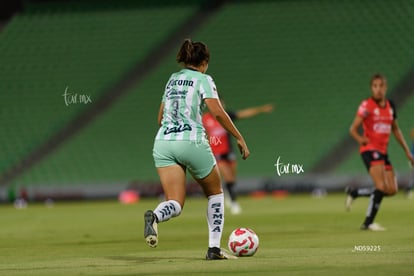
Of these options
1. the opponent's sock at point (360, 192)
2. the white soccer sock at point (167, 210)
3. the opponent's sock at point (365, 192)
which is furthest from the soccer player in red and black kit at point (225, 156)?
the white soccer sock at point (167, 210)

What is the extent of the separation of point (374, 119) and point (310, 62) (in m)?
15.2

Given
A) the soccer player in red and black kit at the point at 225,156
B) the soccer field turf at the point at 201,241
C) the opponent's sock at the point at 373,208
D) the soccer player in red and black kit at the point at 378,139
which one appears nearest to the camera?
the soccer field turf at the point at 201,241

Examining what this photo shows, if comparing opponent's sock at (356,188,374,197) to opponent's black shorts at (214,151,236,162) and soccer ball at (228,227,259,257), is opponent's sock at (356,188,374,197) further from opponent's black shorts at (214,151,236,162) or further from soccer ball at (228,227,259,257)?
opponent's black shorts at (214,151,236,162)

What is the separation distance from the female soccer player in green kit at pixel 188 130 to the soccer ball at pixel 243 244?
19.4 inches

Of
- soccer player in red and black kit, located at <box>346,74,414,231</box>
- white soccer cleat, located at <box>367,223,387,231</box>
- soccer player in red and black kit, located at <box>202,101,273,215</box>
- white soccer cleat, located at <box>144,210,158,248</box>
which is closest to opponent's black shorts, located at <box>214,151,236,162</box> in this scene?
soccer player in red and black kit, located at <box>202,101,273,215</box>

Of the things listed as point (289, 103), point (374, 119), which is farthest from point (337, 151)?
point (374, 119)

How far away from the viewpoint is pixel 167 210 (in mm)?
8938

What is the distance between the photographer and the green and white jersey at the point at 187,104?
9.15 meters

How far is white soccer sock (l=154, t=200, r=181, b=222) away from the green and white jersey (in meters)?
0.64

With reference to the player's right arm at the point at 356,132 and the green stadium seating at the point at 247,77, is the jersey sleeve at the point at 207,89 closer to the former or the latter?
the player's right arm at the point at 356,132

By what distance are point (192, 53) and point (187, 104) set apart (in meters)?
0.52

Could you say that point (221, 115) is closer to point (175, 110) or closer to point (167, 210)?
point (175, 110)

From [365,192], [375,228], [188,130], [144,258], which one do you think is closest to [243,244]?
[144,258]

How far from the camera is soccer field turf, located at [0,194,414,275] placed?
843 cm
